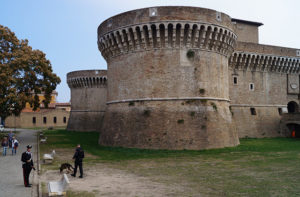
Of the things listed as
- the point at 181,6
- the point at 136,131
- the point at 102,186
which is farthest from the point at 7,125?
the point at 102,186

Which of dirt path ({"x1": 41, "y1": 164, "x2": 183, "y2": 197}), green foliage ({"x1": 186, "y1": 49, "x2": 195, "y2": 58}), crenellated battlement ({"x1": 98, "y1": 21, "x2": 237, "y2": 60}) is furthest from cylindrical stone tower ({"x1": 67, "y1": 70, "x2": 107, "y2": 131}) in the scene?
dirt path ({"x1": 41, "y1": 164, "x2": 183, "y2": 197})

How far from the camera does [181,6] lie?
60.5ft

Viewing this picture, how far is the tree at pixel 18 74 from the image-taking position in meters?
21.9

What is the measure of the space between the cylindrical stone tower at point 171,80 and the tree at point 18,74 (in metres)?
8.30

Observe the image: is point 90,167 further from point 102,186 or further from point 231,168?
point 231,168

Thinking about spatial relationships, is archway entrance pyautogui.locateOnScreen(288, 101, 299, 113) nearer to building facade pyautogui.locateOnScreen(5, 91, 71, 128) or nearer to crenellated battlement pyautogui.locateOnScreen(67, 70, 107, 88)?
crenellated battlement pyautogui.locateOnScreen(67, 70, 107, 88)

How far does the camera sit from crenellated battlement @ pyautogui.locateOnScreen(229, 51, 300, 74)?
90.4ft

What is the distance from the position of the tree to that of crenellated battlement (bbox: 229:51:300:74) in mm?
17820

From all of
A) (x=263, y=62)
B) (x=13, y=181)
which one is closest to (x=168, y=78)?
(x=13, y=181)

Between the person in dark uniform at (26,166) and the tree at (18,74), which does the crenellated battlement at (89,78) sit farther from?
the person in dark uniform at (26,166)

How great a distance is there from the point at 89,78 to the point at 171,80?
2263 cm

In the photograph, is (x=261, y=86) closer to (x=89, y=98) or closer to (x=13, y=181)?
(x=89, y=98)

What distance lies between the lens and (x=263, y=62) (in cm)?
2881

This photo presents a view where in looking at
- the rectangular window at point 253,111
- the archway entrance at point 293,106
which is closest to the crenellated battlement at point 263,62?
the archway entrance at point 293,106
